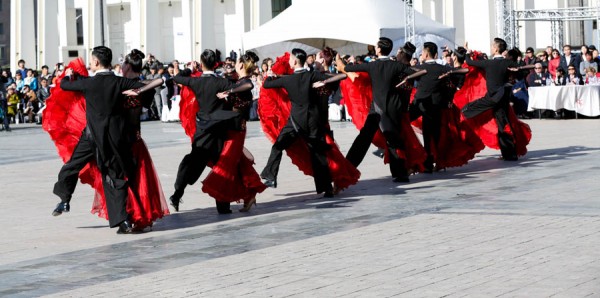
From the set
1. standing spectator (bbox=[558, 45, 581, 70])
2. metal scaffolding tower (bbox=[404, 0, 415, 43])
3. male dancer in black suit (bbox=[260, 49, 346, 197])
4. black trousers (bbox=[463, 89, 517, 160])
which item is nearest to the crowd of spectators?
standing spectator (bbox=[558, 45, 581, 70])

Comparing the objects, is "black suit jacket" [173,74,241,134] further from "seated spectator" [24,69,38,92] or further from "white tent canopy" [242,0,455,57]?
"seated spectator" [24,69,38,92]

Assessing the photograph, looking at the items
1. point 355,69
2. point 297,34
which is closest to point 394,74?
point 355,69

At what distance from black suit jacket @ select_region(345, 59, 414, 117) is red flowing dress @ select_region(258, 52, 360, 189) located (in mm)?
1111

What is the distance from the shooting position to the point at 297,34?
32.5 metres

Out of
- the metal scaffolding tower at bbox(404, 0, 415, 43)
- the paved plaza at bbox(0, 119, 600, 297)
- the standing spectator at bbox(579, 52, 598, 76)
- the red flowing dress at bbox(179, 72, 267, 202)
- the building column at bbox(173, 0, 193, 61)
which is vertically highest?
the building column at bbox(173, 0, 193, 61)

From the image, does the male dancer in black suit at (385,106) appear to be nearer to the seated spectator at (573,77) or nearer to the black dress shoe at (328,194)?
the black dress shoe at (328,194)

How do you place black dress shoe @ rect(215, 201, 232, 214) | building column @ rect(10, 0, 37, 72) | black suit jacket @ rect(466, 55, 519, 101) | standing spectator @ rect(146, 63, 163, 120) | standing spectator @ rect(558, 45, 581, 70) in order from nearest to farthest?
black dress shoe @ rect(215, 201, 232, 214) → black suit jacket @ rect(466, 55, 519, 101) → standing spectator @ rect(558, 45, 581, 70) → standing spectator @ rect(146, 63, 163, 120) → building column @ rect(10, 0, 37, 72)

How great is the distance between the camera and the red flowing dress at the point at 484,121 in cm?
1870

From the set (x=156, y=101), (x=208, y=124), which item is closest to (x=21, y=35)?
(x=156, y=101)

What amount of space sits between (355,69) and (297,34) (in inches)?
653

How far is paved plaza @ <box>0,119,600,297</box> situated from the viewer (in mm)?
8555

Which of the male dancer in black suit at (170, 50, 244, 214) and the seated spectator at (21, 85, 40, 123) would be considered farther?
the seated spectator at (21, 85, 40, 123)

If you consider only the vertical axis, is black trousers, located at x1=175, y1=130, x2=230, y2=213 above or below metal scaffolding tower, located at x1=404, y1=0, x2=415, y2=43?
below

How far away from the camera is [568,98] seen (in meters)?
29.7
